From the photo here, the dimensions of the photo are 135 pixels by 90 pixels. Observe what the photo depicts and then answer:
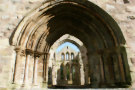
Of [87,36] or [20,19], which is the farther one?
[87,36]

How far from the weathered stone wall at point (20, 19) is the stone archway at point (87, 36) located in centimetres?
19

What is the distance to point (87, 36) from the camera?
5.52 meters

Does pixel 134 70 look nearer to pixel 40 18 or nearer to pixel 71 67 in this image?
pixel 40 18

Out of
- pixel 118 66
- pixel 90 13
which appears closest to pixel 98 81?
pixel 118 66

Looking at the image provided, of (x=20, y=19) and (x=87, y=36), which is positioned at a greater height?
(x=20, y=19)

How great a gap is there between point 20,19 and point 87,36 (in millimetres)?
2897

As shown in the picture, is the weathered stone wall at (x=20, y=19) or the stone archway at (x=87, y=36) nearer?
the weathered stone wall at (x=20, y=19)

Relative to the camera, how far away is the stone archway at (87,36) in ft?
13.2

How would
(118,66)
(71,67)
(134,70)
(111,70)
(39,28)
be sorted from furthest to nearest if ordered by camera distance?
(71,67) → (39,28) → (111,70) → (118,66) → (134,70)

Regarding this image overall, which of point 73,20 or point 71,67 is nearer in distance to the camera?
point 73,20

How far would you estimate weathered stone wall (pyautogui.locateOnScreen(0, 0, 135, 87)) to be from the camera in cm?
367

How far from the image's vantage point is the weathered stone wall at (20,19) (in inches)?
145

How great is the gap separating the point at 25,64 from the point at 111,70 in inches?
120

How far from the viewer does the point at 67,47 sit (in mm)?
22031
